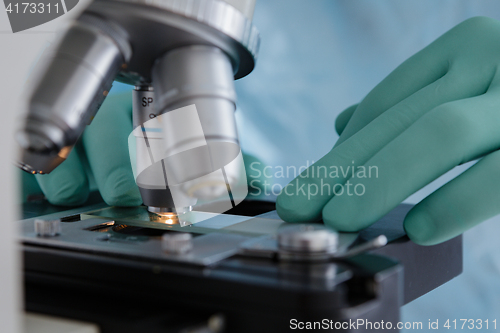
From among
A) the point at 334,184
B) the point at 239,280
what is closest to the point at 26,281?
the point at 239,280

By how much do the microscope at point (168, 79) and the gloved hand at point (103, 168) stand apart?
280mm

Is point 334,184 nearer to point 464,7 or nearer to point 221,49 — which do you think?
point 221,49

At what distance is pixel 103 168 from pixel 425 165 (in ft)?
1.75

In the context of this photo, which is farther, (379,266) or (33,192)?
(33,192)

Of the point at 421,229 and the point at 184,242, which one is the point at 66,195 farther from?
the point at 421,229

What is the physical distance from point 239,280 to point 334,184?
11.4 inches

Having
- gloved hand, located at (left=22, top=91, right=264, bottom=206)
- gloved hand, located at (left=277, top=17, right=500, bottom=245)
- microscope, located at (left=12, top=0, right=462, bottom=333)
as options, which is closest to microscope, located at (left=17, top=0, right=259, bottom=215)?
microscope, located at (left=12, top=0, right=462, bottom=333)

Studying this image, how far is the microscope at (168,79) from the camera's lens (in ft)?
1.28

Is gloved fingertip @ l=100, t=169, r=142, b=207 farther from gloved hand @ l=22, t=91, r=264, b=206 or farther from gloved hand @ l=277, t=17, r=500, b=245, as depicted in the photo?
gloved hand @ l=277, t=17, r=500, b=245

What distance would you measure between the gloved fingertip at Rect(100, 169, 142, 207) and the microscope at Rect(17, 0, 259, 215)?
25cm

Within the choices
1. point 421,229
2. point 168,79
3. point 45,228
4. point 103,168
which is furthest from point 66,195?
point 421,229

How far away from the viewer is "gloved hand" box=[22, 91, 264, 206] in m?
0.72

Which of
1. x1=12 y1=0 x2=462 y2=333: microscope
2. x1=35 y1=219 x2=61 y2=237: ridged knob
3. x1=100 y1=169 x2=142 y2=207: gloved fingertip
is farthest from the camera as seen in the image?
x1=100 y1=169 x2=142 y2=207: gloved fingertip

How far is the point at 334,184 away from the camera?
0.58 meters
